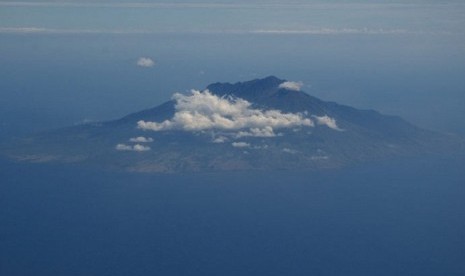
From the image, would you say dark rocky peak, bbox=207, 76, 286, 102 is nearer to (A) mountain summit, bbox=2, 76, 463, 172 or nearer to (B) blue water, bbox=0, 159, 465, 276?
(A) mountain summit, bbox=2, 76, 463, 172

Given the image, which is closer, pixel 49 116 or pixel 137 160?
pixel 137 160

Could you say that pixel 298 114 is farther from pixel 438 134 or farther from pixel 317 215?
pixel 317 215

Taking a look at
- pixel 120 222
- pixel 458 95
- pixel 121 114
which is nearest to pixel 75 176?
pixel 120 222

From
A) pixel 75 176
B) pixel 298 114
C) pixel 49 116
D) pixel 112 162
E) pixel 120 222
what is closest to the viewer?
pixel 120 222

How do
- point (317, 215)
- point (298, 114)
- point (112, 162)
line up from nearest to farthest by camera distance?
point (317, 215) → point (112, 162) → point (298, 114)

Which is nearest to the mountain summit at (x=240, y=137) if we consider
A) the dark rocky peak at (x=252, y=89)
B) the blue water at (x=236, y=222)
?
the dark rocky peak at (x=252, y=89)

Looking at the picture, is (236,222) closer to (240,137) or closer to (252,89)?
(240,137)
